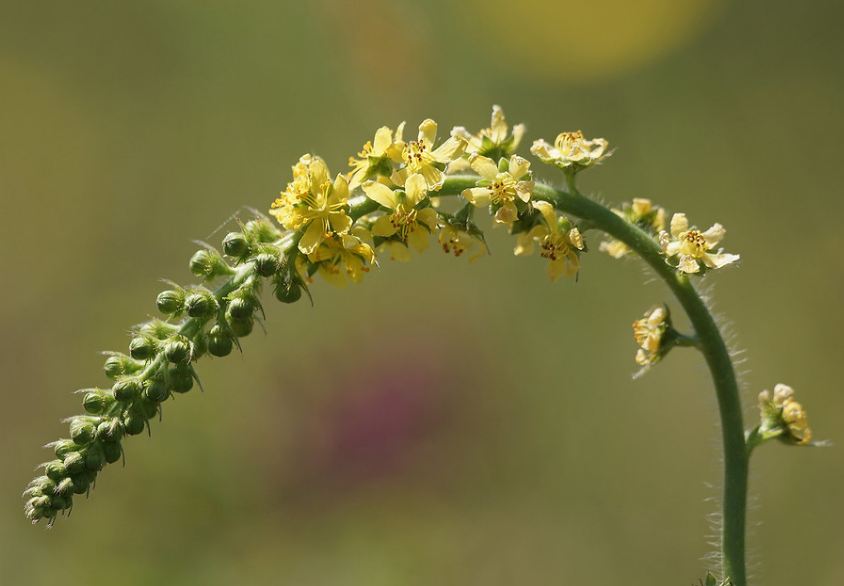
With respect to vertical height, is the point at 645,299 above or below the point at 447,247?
above

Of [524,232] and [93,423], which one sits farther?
[524,232]

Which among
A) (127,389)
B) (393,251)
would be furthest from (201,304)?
(393,251)

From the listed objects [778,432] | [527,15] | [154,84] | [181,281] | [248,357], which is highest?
[527,15]

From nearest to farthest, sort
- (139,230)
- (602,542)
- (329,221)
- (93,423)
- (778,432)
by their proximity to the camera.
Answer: (93,423) < (329,221) < (778,432) < (602,542) < (139,230)

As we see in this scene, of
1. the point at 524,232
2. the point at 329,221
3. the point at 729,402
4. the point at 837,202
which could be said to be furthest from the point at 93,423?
the point at 837,202

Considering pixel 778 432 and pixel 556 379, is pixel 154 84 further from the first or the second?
pixel 778 432

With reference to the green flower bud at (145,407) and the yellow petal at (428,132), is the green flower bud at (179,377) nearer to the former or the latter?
→ the green flower bud at (145,407)

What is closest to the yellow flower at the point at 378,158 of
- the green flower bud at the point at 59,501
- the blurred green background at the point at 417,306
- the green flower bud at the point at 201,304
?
the green flower bud at the point at 201,304

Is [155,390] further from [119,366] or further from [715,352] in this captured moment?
[715,352]
